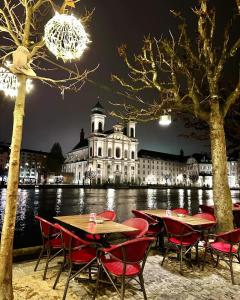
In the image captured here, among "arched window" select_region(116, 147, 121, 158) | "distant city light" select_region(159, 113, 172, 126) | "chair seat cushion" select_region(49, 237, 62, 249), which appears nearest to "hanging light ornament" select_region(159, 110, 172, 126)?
"distant city light" select_region(159, 113, 172, 126)

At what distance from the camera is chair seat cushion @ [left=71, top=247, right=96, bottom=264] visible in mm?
4387

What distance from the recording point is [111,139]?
102 metres

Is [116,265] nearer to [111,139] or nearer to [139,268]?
[139,268]

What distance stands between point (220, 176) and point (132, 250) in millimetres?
4303

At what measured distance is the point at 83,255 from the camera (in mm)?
4598

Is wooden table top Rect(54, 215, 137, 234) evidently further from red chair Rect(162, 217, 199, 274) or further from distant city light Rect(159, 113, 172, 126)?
distant city light Rect(159, 113, 172, 126)

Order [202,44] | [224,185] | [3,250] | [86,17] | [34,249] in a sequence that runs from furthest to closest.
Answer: [202,44], [224,185], [34,249], [86,17], [3,250]

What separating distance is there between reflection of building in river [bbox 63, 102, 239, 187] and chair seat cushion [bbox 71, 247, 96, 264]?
248 ft

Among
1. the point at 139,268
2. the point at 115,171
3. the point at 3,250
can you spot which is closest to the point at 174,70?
the point at 139,268

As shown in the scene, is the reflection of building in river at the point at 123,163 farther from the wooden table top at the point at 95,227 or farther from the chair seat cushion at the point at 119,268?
the chair seat cushion at the point at 119,268

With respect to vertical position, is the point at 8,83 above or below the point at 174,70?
below

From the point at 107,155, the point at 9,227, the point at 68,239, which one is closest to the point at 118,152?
the point at 107,155

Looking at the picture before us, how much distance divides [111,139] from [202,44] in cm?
9437

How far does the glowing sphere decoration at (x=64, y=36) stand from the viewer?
366 cm
